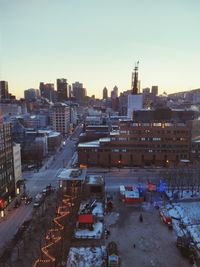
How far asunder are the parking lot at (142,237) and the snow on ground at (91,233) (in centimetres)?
125

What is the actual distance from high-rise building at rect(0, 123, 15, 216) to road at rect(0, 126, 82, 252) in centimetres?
263

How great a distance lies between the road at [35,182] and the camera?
3306 centimetres

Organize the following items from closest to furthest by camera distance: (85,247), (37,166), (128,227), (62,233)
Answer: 1. (85,247)
2. (62,233)
3. (128,227)
4. (37,166)

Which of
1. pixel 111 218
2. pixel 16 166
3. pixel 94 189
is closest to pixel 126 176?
pixel 94 189

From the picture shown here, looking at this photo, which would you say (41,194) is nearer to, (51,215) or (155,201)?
(51,215)

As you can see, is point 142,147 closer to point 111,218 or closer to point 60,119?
point 111,218

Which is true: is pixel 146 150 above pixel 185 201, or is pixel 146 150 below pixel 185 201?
above

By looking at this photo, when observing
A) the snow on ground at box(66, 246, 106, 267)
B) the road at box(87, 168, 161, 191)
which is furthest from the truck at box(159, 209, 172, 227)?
the road at box(87, 168, 161, 191)

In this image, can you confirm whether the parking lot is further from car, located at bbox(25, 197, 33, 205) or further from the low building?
car, located at bbox(25, 197, 33, 205)

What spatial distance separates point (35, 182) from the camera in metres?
52.0

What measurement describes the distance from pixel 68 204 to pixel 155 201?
13723 millimetres

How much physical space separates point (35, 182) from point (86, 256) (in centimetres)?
2798

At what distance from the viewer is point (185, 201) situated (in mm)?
40906

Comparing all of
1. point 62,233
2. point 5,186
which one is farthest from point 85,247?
point 5,186
